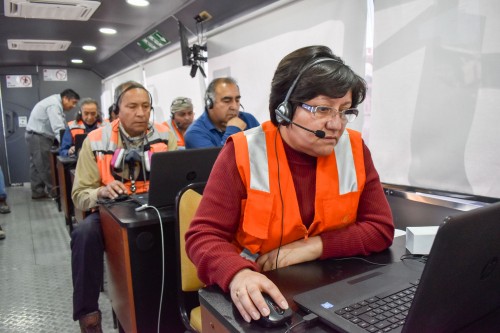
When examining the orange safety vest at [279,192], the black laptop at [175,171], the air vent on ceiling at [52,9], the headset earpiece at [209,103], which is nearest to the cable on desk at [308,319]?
the orange safety vest at [279,192]

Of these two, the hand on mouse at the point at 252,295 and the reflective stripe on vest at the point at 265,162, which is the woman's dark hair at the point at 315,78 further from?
the hand on mouse at the point at 252,295

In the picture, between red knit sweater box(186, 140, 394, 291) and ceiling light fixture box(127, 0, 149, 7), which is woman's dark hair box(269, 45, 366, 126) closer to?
red knit sweater box(186, 140, 394, 291)

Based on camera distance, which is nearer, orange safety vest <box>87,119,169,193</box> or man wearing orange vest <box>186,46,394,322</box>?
man wearing orange vest <box>186,46,394,322</box>

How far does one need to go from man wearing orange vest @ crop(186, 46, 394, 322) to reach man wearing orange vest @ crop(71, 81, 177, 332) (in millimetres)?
1058

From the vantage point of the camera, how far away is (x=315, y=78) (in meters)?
1.01

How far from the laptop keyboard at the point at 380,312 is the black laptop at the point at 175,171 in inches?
38.8

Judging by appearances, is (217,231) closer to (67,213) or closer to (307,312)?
(307,312)

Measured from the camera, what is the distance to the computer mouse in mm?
698

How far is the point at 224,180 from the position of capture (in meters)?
1.03

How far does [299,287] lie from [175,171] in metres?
0.88

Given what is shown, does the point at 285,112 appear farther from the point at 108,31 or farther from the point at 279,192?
the point at 108,31

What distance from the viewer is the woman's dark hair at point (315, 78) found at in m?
1.01

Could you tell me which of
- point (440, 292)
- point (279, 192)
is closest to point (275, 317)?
point (440, 292)

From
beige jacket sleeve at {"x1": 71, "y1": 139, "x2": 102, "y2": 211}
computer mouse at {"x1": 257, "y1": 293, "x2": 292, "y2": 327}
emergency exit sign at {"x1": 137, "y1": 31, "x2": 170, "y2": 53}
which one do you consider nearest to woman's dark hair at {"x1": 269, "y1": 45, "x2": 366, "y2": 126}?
computer mouse at {"x1": 257, "y1": 293, "x2": 292, "y2": 327}
